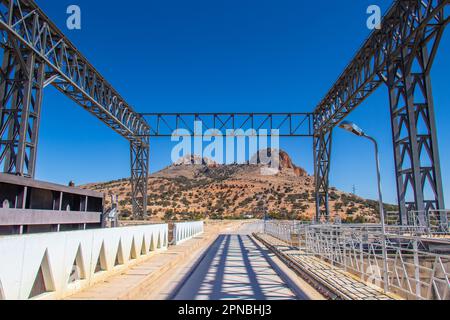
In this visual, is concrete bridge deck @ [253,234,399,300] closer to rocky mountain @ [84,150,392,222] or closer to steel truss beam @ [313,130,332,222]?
steel truss beam @ [313,130,332,222]

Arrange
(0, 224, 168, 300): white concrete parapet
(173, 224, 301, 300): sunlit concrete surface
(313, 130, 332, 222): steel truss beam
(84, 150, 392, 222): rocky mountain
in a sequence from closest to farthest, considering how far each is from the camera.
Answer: (0, 224, 168, 300): white concrete parapet, (173, 224, 301, 300): sunlit concrete surface, (313, 130, 332, 222): steel truss beam, (84, 150, 392, 222): rocky mountain

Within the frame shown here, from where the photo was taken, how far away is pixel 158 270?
9.73 m

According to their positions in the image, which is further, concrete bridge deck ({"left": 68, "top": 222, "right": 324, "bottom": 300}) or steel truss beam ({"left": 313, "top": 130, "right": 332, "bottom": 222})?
steel truss beam ({"left": 313, "top": 130, "right": 332, "bottom": 222})

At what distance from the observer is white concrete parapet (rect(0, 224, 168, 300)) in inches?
174


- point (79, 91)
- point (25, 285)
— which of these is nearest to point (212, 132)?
point (79, 91)

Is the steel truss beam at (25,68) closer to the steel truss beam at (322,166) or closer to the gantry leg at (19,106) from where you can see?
the gantry leg at (19,106)

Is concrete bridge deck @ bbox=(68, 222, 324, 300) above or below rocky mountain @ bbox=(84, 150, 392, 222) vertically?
below

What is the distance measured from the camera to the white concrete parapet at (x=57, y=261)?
174 inches

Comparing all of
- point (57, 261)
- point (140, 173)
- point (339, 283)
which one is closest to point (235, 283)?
point (339, 283)

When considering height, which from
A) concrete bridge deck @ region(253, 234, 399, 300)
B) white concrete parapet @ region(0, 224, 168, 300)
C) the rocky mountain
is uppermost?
the rocky mountain

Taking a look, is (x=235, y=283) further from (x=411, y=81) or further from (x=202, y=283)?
(x=411, y=81)

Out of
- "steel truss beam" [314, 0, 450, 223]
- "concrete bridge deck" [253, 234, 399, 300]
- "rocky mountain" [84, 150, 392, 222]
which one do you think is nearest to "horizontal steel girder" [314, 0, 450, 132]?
"steel truss beam" [314, 0, 450, 223]

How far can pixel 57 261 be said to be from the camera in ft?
18.6

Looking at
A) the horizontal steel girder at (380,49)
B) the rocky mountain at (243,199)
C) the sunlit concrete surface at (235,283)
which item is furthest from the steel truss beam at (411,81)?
the rocky mountain at (243,199)
